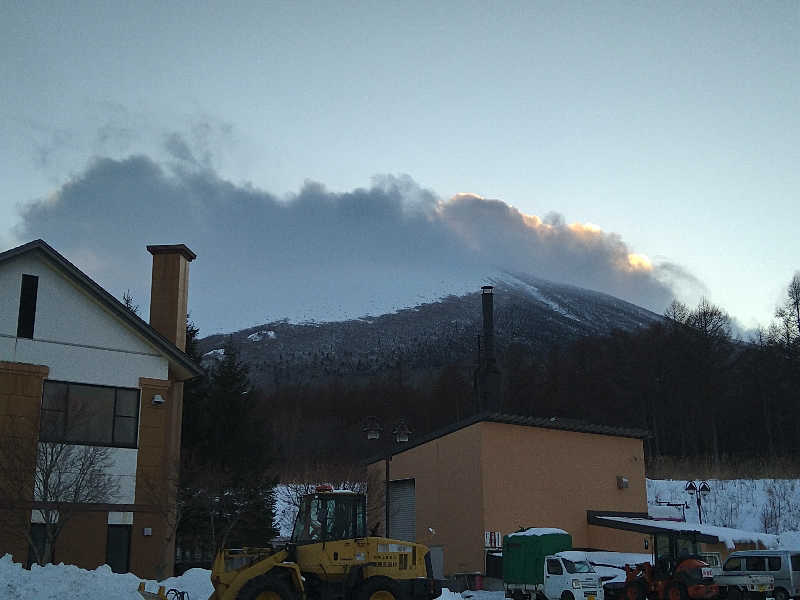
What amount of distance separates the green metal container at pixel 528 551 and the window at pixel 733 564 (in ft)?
17.9

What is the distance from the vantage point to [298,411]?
95.1 metres

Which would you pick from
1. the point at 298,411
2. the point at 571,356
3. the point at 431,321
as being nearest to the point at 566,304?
the point at 431,321

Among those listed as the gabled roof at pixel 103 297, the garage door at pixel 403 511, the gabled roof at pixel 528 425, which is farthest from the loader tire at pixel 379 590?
the garage door at pixel 403 511

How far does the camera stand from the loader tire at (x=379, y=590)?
56.2 feet

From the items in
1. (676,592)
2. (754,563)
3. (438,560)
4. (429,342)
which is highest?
(429,342)

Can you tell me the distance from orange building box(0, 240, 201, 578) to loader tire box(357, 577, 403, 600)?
9760 mm

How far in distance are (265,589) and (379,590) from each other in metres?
2.61

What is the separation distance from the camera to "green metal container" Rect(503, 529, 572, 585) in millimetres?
29359

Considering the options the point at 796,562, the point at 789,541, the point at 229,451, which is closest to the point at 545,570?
the point at 796,562

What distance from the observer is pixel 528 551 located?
30.1 m

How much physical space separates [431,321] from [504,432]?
15999 centimetres

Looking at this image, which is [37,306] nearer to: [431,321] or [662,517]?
[662,517]

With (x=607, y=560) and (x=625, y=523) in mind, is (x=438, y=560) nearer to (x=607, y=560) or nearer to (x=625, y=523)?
(x=607, y=560)

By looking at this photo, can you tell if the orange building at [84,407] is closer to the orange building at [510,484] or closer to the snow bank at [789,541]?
the orange building at [510,484]
